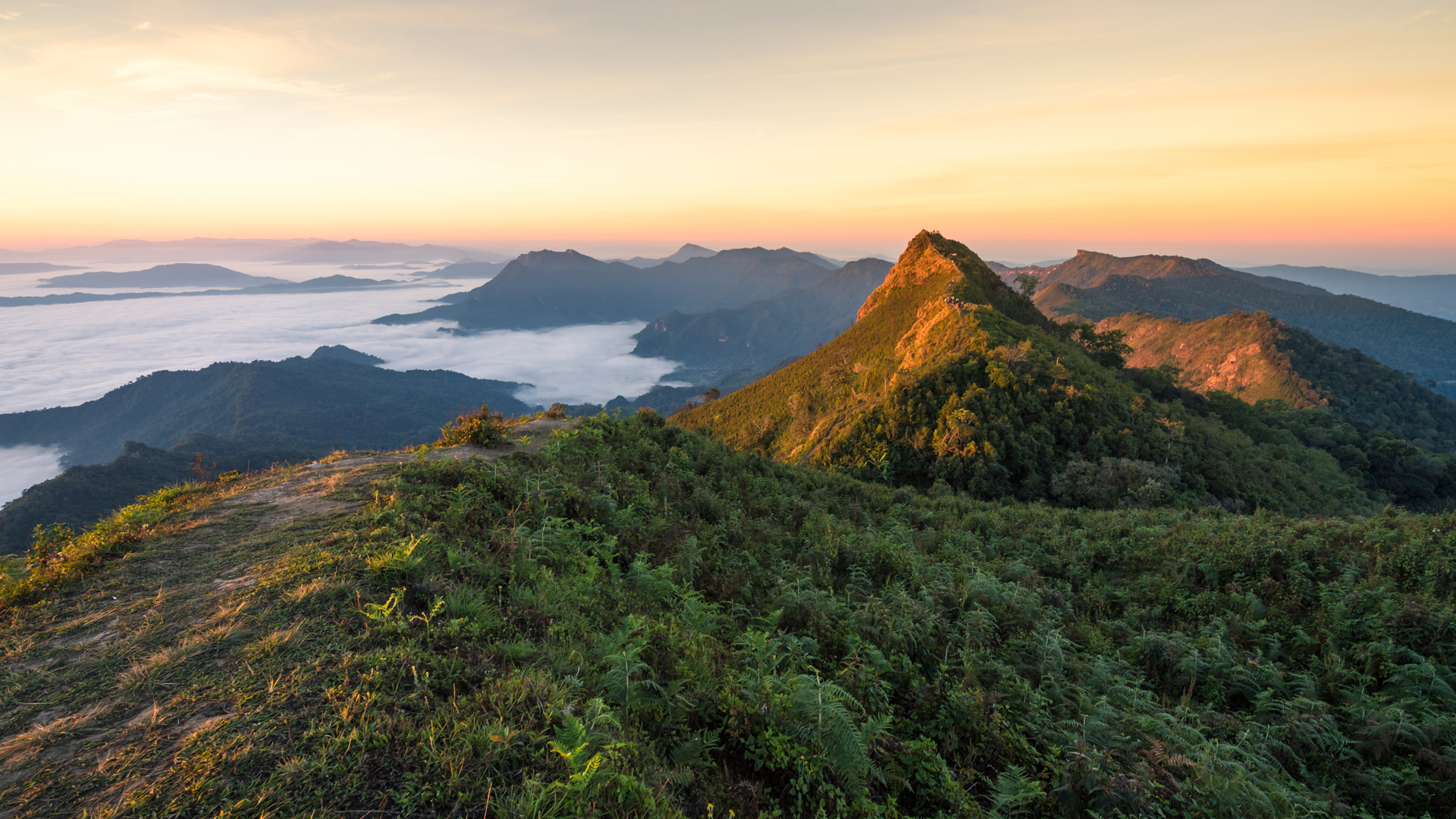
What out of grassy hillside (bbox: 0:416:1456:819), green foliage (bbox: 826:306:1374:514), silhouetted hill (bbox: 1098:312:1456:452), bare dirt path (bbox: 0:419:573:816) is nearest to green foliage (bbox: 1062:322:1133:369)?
green foliage (bbox: 826:306:1374:514)

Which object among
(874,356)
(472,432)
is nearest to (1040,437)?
(874,356)

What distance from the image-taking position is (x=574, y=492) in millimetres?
10961

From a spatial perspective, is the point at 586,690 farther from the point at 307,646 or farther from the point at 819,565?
the point at 819,565

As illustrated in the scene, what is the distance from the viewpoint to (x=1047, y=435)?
106 ft

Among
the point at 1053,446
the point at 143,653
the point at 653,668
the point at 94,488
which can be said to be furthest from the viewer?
the point at 94,488

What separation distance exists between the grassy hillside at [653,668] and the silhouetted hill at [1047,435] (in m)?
17.9

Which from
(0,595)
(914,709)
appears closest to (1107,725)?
(914,709)

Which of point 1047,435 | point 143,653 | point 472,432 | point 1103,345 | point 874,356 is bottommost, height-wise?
point 1047,435

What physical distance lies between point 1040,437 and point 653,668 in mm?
33338

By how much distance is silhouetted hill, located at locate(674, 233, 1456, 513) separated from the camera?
3017 centimetres

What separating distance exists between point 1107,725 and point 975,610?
302cm

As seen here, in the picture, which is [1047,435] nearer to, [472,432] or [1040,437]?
[1040,437]

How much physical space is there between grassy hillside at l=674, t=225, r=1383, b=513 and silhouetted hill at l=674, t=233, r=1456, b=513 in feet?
0.32

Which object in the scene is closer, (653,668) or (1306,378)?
(653,668)
